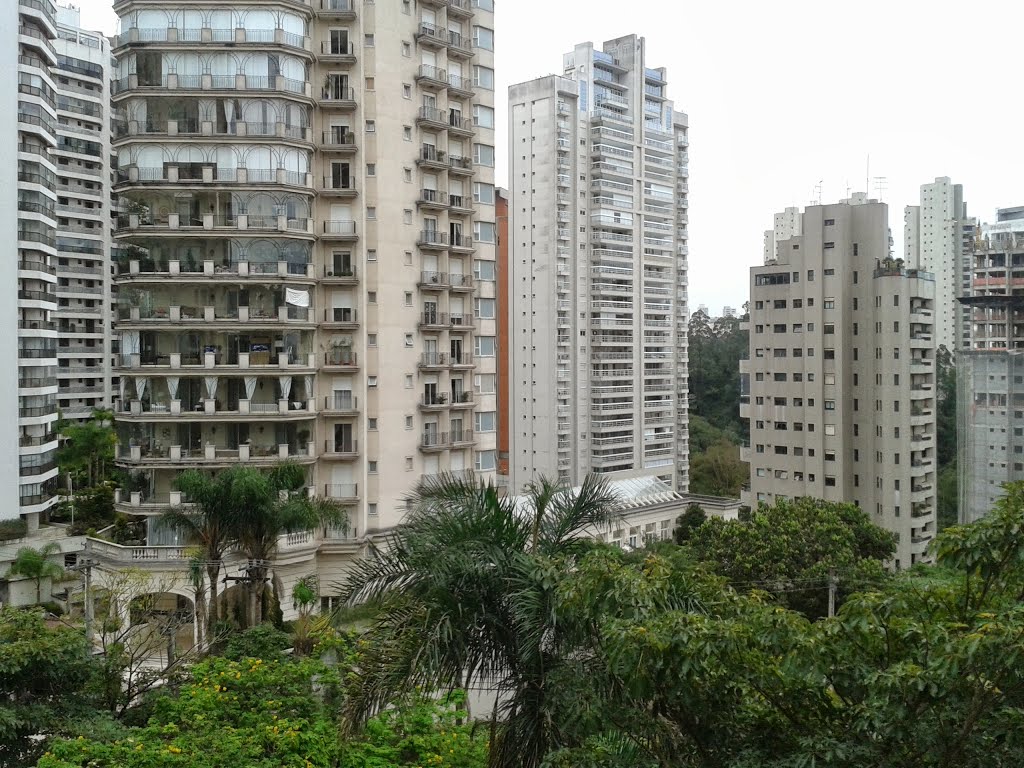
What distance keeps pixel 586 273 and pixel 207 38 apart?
97.0 feet

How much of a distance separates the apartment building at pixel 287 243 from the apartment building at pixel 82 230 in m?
27.3

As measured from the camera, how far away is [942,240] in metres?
91.5

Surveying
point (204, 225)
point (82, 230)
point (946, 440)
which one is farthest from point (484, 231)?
point (946, 440)

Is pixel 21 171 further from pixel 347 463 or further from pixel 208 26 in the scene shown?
pixel 347 463

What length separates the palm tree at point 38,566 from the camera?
3431 centimetres

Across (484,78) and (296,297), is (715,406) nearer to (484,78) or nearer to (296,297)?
(484,78)

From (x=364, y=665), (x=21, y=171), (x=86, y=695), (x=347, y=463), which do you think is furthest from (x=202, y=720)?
(x=21, y=171)

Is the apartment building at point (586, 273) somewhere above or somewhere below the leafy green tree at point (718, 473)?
above

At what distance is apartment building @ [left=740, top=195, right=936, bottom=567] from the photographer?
45219 mm

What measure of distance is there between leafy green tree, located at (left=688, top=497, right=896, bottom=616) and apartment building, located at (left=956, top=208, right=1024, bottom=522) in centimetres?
1591

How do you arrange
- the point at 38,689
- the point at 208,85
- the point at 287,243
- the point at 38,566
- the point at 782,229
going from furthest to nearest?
the point at 782,229
the point at 38,566
the point at 287,243
the point at 208,85
the point at 38,689

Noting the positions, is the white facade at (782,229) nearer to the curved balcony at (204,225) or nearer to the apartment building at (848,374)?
the apartment building at (848,374)

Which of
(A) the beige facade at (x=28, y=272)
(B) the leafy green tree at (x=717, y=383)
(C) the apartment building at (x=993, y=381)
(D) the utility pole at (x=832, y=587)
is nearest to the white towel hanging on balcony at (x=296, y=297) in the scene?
(A) the beige facade at (x=28, y=272)

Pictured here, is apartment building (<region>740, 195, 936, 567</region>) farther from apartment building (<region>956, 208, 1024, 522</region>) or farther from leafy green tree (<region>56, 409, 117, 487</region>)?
leafy green tree (<region>56, 409, 117, 487</region>)
